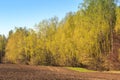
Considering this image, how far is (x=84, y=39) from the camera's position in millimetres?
60594

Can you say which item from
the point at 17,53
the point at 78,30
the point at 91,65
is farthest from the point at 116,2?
the point at 17,53

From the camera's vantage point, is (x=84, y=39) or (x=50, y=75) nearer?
(x=50, y=75)

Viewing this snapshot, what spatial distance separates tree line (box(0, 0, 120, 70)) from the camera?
59219 mm

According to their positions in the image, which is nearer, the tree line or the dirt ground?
the dirt ground

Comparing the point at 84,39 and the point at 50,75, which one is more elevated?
the point at 84,39

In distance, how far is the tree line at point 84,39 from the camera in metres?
59.2

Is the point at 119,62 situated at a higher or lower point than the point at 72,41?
lower

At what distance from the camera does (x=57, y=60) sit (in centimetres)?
8088

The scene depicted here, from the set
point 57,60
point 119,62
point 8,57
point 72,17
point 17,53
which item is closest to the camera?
point 119,62

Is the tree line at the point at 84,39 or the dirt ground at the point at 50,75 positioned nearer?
the dirt ground at the point at 50,75

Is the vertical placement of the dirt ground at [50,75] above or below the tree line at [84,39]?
below

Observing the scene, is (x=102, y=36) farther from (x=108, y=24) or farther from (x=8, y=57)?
(x=8, y=57)

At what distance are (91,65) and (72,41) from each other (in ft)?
30.7

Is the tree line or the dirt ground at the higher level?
the tree line
